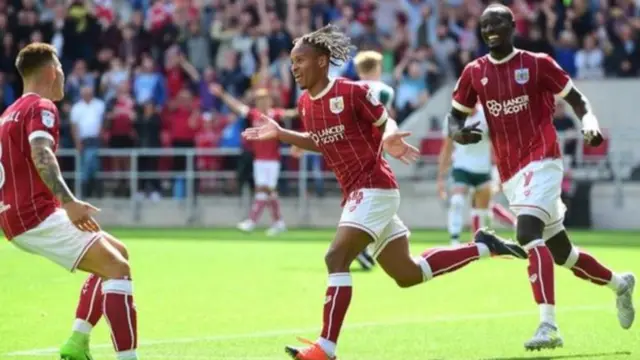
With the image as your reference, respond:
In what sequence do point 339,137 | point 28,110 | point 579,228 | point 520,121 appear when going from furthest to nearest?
point 579,228, point 520,121, point 339,137, point 28,110

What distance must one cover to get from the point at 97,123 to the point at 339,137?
69.5 feet

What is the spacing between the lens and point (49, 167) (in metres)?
9.31

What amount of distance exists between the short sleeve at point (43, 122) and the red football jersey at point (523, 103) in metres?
3.77

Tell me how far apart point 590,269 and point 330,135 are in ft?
8.26

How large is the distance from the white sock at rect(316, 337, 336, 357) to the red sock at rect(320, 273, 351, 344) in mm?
21

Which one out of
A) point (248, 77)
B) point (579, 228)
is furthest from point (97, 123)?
point (579, 228)

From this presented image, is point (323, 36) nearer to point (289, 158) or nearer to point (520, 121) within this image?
point (520, 121)

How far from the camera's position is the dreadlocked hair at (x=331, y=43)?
35.8 feet

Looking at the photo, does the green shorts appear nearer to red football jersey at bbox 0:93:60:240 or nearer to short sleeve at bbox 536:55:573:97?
short sleeve at bbox 536:55:573:97

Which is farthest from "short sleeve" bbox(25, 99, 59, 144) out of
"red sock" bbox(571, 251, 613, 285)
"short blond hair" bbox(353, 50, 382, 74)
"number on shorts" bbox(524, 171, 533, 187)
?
"short blond hair" bbox(353, 50, 382, 74)

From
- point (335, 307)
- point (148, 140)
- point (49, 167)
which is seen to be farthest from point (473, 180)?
point (49, 167)

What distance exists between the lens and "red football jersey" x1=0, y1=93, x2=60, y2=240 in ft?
31.7

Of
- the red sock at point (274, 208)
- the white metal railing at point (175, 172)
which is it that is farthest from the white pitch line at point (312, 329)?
the white metal railing at point (175, 172)

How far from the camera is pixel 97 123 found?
31484mm
